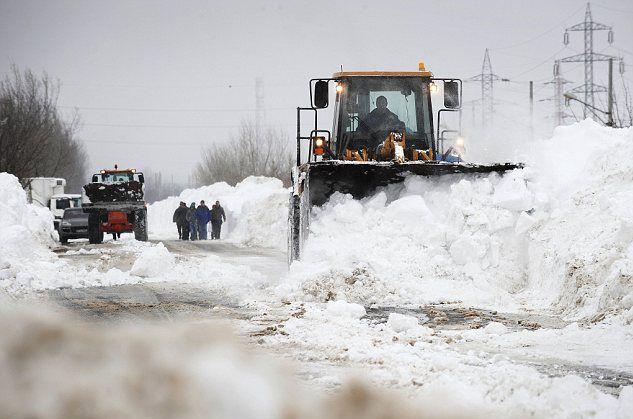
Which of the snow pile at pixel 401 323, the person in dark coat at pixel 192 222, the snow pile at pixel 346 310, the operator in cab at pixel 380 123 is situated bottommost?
the person in dark coat at pixel 192 222

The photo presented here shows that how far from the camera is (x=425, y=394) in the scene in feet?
14.3

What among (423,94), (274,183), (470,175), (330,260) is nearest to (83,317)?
(330,260)

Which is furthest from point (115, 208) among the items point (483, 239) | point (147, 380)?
point (147, 380)

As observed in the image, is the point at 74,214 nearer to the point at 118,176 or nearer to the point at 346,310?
the point at 118,176

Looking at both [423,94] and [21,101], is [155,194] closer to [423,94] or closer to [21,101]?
[21,101]

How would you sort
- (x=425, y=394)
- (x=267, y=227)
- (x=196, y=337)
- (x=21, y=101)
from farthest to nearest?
(x=21, y=101)
(x=267, y=227)
(x=425, y=394)
(x=196, y=337)

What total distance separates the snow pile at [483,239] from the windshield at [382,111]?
1.78 meters

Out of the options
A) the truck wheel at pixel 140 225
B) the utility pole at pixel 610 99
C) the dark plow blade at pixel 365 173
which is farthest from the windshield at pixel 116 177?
the utility pole at pixel 610 99

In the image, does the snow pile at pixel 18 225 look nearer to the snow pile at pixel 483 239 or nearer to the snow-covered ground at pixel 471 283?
the snow-covered ground at pixel 471 283

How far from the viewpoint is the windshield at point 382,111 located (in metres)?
12.3

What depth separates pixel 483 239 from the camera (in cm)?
998

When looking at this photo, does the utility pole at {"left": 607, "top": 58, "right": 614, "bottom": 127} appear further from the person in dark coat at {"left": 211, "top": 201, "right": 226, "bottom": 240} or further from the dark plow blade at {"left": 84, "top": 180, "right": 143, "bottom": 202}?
the dark plow blade at {"left": 84, "top": 180, "right": 143, "bottom": 202}

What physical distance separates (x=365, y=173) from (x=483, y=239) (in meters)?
1.95

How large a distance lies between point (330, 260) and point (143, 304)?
2349 mm
